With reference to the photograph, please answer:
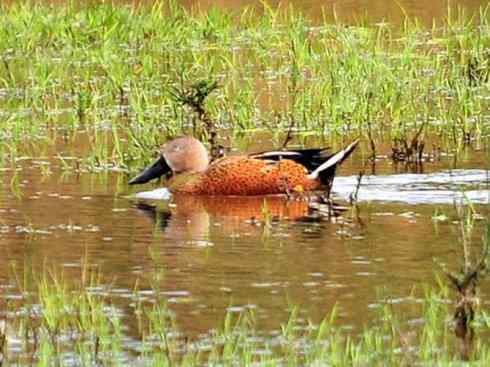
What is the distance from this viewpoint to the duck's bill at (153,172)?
10.7 metres

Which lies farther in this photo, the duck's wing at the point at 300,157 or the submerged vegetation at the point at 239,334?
the duck's wing at the point at 300,157

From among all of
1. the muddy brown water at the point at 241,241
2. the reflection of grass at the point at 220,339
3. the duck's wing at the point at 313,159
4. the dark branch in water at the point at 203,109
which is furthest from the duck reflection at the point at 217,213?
the reflection of grass at the point at 220,339

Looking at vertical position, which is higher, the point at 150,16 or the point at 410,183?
the point at 150,16

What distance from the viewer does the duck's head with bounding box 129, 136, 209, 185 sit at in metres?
10.8

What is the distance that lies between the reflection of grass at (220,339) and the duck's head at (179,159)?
3.54m

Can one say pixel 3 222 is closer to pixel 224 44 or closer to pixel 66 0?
pixel 224 44

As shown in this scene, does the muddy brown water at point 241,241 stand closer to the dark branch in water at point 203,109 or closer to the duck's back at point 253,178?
the duck's back at point 253,178

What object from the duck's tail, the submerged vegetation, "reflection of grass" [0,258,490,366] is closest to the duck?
the duck's tail

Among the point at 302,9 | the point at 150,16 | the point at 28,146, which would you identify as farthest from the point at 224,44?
the point at 28,146

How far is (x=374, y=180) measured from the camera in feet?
34.2

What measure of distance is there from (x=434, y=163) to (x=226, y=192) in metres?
1.28

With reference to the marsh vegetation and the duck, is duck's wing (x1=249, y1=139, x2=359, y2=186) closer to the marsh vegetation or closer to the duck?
the duck

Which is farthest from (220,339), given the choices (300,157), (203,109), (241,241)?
(203,109)

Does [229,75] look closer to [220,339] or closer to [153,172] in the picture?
[153,172]
